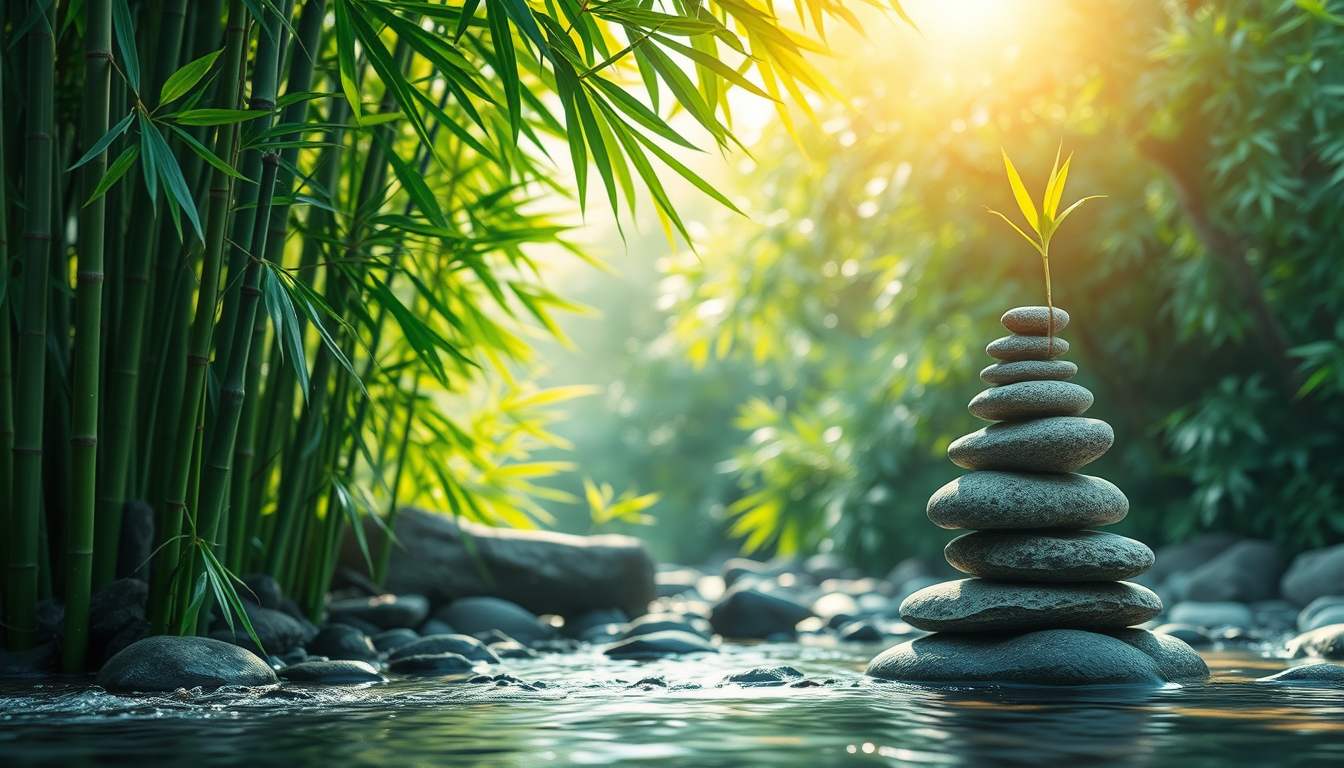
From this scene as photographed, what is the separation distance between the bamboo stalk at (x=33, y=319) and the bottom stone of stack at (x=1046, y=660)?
2378 millimetres

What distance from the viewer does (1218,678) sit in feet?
10.5

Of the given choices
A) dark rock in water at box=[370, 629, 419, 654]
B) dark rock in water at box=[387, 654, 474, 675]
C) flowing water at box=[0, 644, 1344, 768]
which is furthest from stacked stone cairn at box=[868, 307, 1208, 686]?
dark rock in water at box=[370, 629, 419, 654]

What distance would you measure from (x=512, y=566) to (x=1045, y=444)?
304 cm

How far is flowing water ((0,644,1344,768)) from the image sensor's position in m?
1.93

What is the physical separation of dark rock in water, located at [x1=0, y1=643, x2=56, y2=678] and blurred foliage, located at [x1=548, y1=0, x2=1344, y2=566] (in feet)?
12.7

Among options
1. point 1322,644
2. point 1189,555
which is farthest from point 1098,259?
point 1322,644

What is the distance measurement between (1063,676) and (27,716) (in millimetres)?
2495

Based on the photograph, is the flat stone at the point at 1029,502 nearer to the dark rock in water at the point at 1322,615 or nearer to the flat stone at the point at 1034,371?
the flat stone at the point at 1034,371

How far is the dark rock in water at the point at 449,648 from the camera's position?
3846 mm

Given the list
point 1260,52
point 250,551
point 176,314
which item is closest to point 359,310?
point 176,314

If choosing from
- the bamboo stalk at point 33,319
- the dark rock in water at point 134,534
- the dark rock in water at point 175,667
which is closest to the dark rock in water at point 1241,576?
the dark rock in water at point 175,667

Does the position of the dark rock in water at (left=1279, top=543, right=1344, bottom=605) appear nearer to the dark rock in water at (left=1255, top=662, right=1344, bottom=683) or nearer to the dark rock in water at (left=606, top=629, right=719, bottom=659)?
the dark rock in water at (left=1255, top=662, right=1344, bottom=683)

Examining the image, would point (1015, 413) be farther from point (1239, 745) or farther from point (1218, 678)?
point (1239, 745)

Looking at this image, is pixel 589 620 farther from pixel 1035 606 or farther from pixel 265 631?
pixel 1035 606
